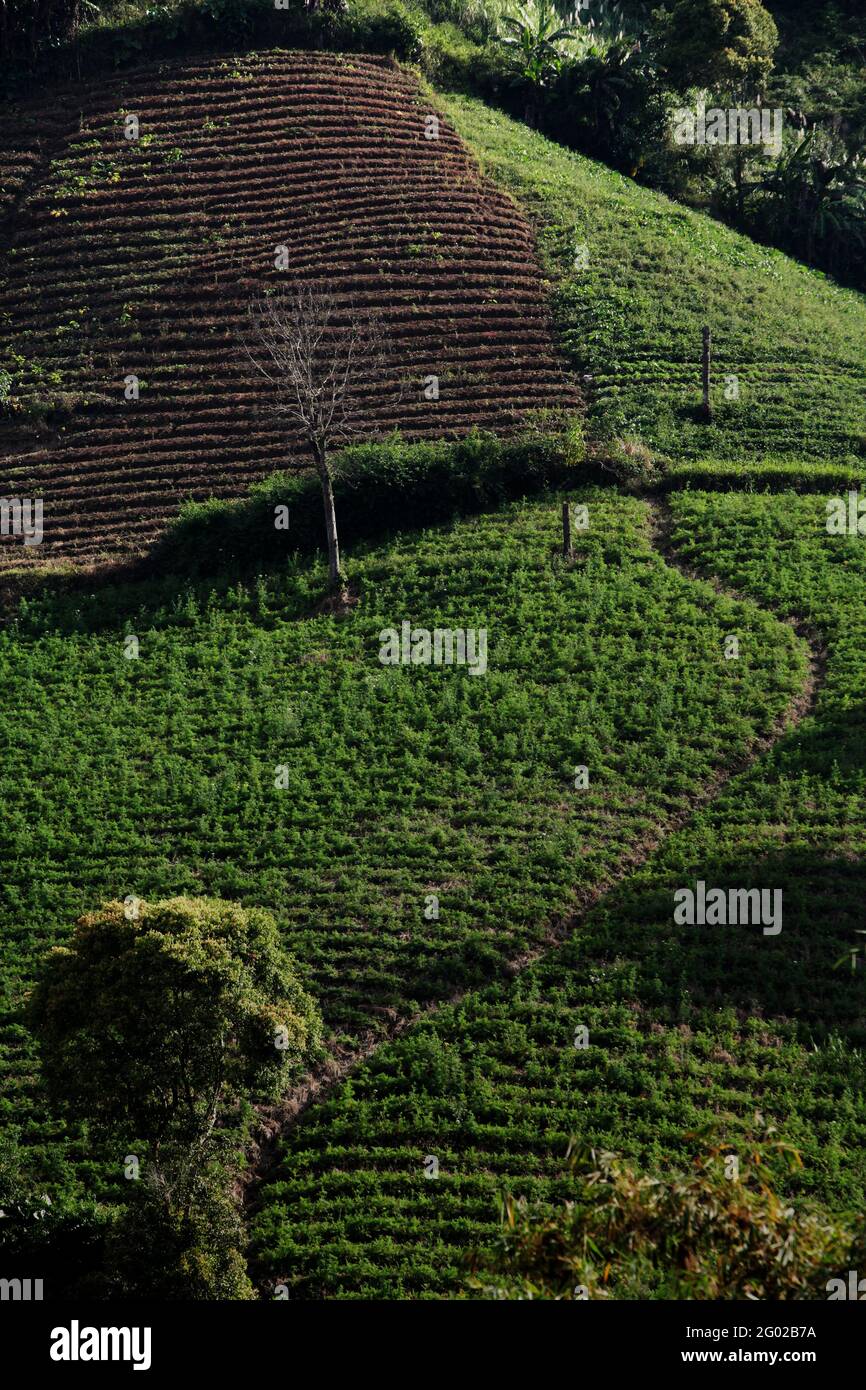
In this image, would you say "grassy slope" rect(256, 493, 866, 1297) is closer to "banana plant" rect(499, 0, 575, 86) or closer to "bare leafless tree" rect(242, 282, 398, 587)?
"bare leafless tree" rect(242, 282, 398, 587)

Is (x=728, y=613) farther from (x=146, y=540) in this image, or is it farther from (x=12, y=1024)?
(x=12, y=1024)

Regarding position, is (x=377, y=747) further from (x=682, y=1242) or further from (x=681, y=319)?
(x=681, y=319)

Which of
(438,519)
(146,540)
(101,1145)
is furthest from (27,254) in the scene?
(101,1145)

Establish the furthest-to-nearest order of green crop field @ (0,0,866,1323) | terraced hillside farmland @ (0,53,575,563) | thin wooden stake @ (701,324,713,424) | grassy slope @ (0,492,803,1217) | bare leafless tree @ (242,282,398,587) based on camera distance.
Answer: thin wooden stake @ (701,324,713,424) → terraced hillside farmland @ (0,53,575,563) → bare leafless tree @ (242,282,398,587) → grassy slope @ (0,492,803,1217) → green crop field @ (0,0,866,1323)

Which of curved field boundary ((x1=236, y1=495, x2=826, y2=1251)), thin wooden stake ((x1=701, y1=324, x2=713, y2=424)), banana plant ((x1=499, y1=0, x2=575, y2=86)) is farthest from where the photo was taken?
banana plant ((x1=499, y1=0, x2=575, y2=86))

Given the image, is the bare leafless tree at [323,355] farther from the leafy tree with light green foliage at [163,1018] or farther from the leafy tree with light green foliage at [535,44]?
the leafy tree with light green foliage at [535,44]

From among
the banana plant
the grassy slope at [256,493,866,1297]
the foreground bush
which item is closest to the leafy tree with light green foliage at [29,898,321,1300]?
the grassy slope at [256,493,866,1297]

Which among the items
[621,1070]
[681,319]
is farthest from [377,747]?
[681,319]
